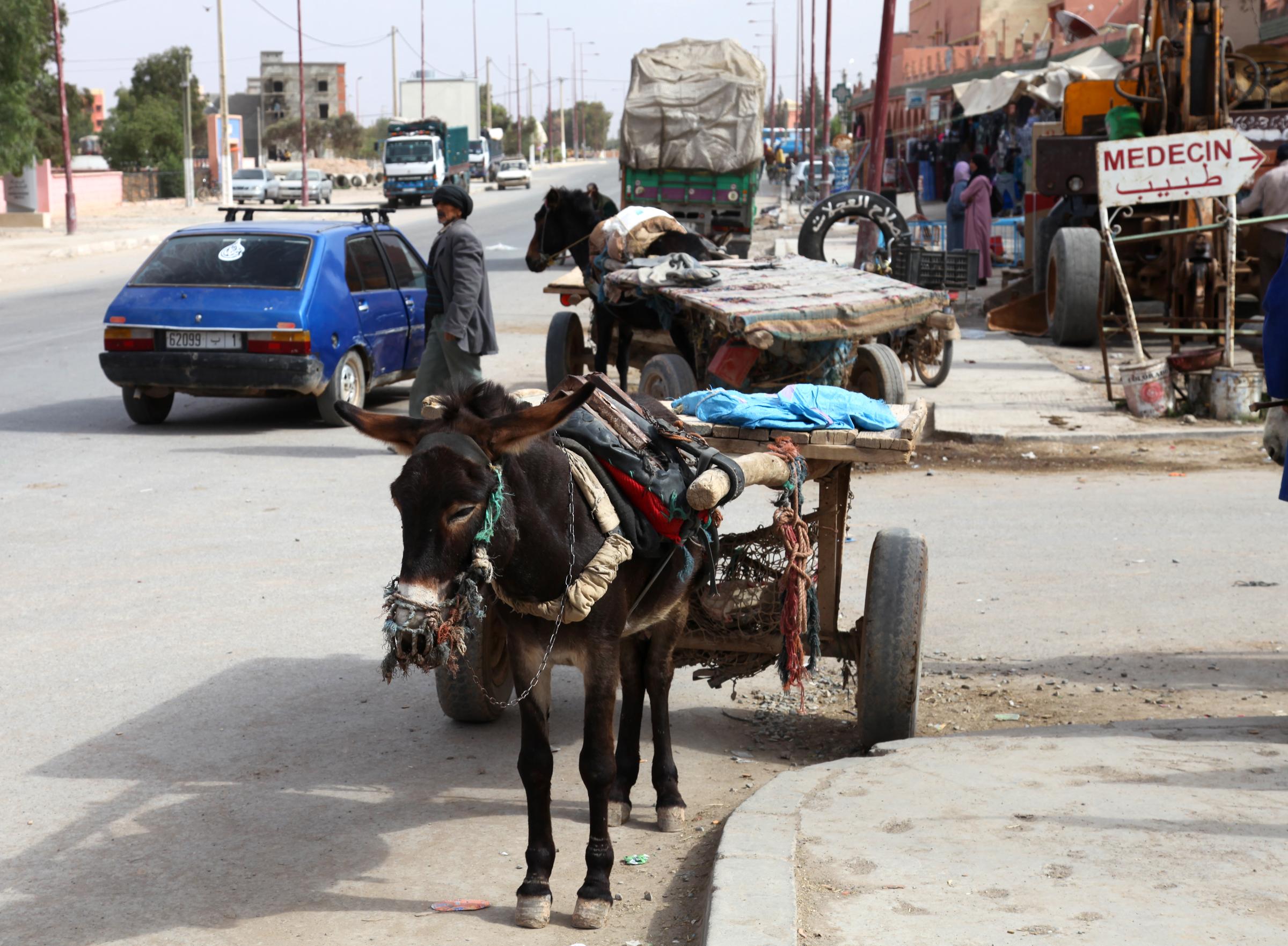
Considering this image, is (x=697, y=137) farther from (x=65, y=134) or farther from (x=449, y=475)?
(x=449, y=475)

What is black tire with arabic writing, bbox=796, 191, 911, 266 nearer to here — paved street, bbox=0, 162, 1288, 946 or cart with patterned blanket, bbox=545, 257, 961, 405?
cart with patterned blanket, bbox=545, 257, 961, 405

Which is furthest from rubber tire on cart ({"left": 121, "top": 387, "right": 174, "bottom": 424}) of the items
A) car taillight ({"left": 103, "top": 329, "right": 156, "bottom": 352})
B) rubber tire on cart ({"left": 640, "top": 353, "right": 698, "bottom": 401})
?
rubber tire on cart ({"left": 640, "top": 353, "right": 698, "bottom": 401})

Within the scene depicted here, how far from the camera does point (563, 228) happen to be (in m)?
12.8

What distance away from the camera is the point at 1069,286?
55.0 ft

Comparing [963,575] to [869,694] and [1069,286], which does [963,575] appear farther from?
[1069,286]

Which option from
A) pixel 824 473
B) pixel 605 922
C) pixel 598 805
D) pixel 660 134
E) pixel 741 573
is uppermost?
pixel 660 134

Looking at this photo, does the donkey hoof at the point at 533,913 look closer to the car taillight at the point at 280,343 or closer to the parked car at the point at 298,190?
the car taillight at the point at 280,343

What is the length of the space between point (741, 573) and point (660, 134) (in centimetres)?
2177

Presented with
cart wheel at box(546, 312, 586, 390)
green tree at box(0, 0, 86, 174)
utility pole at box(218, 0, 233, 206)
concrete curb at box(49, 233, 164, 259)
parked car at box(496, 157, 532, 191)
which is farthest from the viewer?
parked car at box(496, 157, 532, 191)

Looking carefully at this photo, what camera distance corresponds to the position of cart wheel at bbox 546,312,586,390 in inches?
517

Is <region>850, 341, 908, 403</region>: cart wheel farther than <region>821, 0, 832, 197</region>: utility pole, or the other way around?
<region>821, 0, 832, 197</region>: utility pole

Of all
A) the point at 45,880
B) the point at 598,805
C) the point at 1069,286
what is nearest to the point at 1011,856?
the point at 598,805

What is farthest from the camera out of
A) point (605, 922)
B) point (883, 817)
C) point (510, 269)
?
point (510, 269)

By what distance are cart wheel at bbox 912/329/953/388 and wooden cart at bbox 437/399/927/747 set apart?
5.45 m
